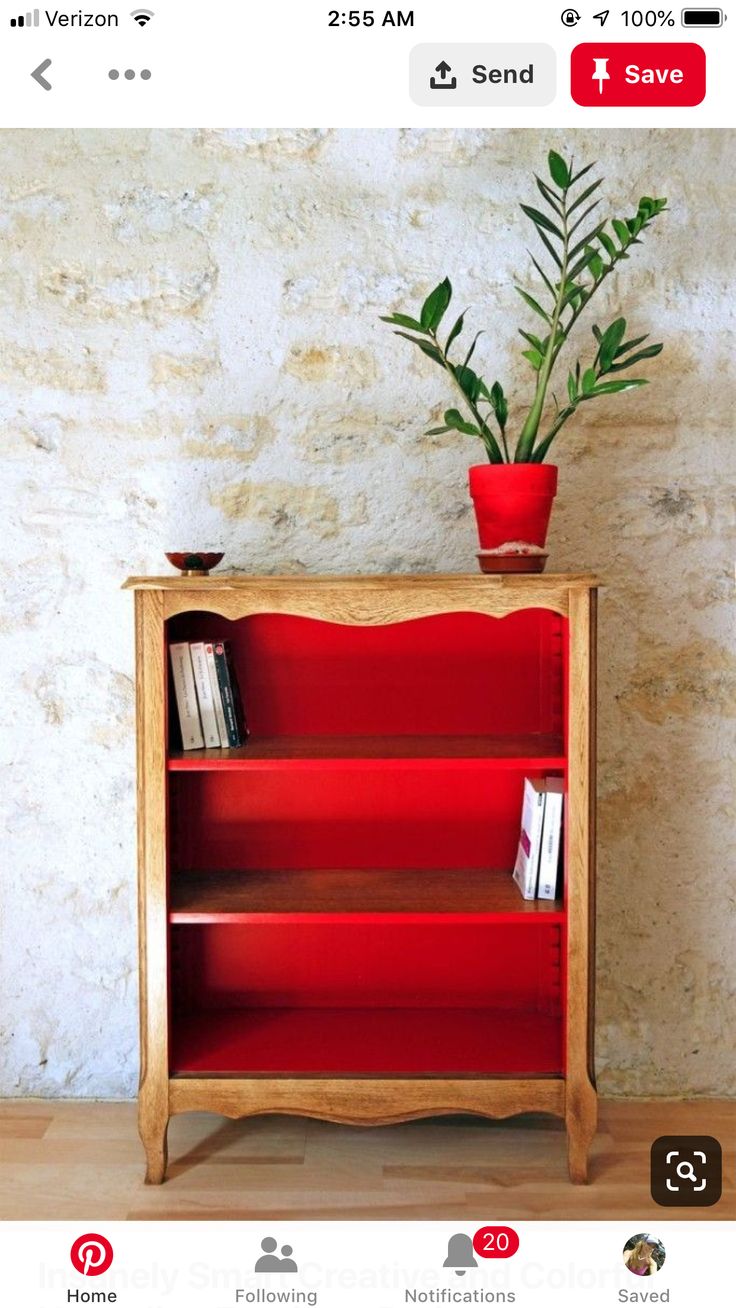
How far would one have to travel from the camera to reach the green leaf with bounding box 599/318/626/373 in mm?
2383

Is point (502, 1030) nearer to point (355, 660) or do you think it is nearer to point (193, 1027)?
point (193, 1027)

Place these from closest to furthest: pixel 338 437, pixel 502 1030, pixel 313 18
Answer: pixel 313 18 → pixel 502 1030 → pixel 338 437

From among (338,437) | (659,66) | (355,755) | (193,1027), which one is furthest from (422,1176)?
(659,66)

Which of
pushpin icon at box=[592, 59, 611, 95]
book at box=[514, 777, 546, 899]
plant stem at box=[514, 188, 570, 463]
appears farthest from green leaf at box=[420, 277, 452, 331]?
book at box=[514, 777, 546, 899]

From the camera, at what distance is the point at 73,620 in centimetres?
279

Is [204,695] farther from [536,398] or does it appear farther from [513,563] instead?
[536,398]

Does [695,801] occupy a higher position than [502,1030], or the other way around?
[695,801]

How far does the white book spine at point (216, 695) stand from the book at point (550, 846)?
2.47 feet

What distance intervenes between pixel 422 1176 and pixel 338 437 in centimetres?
176

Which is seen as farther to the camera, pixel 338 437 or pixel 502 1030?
pixel 338 437
